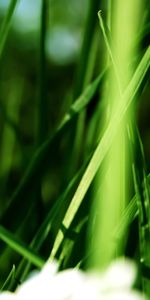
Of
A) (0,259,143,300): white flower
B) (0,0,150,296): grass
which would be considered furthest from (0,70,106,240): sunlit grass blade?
(0,259,143,300): white flower

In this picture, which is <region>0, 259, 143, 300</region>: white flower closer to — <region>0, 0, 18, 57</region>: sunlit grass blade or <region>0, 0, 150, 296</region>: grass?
<region>0, 0, 150, 296</region>: grass

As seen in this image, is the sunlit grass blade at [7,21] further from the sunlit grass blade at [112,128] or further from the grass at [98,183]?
the sunlit grass blade at [112,128]

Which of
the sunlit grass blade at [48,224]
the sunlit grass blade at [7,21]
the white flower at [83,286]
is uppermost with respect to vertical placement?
the sunlit grass blade at [7,21]

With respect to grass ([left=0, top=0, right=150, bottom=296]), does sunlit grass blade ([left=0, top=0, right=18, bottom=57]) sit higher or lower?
higher

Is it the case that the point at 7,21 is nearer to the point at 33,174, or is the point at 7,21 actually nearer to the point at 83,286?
the point at 33,174

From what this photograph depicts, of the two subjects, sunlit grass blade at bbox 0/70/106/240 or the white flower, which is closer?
the white flower

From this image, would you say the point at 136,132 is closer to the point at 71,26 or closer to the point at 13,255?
the point at 13,255

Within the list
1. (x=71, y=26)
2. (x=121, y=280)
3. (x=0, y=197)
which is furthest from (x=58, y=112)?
(x=121, y=280)

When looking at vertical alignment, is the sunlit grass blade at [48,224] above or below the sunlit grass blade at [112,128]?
below

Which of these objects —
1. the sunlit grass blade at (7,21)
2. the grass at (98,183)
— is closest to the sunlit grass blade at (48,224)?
the grass at (98,183)
